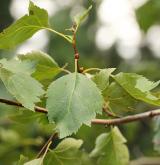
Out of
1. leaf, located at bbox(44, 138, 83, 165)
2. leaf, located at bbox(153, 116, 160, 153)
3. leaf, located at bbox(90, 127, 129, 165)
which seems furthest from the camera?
leaf, located at bbox(153, 116, 160, 153)

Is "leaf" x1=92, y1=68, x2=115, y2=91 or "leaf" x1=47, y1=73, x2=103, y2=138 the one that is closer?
"leaf" x1=47, y1=73, x2=103, y2=138

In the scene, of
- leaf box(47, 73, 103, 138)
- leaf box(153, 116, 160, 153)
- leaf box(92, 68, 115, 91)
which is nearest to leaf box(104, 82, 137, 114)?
leaf box(92, 68, 115, 91)

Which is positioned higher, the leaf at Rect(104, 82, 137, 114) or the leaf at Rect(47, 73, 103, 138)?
the leaf at Rect(47, 73, 103, 138)

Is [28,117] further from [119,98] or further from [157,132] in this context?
[157,132]

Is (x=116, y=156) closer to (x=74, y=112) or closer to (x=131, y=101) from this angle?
(x=131, y=101)

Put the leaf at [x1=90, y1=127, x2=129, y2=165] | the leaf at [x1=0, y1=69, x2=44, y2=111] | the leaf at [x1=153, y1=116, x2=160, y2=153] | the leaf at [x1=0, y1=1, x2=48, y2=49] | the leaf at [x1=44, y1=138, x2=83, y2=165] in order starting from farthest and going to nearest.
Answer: the leaf at [x1=153, y1=116, x2=160, y2=153]
the leaf at [x1=90, y1=127, x2=129, y2=165]
the leaf at [x1=44, y1=138, x2=83, y2=165]
the leaf at [x1=0, y1=1, x2=48, y2=49]
the leaf at [x1=0, y1=69, x2=44, y2=111]

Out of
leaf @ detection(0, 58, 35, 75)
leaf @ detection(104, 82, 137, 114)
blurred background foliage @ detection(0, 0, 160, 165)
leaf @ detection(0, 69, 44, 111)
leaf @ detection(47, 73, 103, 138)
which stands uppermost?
leaf @ detection(0, 58, 35, 75)

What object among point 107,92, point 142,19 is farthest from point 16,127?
point 107,92

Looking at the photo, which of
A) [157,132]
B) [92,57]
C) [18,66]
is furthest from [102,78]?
[92,57]

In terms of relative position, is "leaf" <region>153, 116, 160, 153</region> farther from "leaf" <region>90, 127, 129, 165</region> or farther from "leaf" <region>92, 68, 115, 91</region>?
"leaf" <region>92, 68, 115, 91</region>
